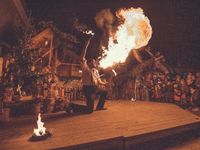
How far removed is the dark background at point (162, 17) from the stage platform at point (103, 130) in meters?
7.02

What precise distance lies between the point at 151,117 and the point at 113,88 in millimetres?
5659

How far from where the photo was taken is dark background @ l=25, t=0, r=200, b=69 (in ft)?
51.1

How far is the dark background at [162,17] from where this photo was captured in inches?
613

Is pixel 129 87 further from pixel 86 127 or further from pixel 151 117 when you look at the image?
pixel 86 127

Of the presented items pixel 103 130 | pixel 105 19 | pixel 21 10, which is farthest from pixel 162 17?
pixel 103 130

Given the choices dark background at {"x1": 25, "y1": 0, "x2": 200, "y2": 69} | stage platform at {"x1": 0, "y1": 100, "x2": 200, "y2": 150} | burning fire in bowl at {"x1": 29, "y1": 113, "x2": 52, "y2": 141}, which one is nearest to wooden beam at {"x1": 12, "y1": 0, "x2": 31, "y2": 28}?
dark background at {"x1": 25, "y1": 0, "x2": 200, "y2": 69}

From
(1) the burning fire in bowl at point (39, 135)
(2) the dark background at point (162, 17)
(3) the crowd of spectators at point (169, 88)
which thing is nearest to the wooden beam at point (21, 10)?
(2) the dark background at point (162, 17)

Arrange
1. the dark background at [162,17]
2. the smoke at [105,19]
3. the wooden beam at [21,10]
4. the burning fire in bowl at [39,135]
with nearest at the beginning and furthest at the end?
the burning fire in bowl at [39,135]
the wooden beam at [21,10]
the dark background at [162,17]
the smoke at [105,19]

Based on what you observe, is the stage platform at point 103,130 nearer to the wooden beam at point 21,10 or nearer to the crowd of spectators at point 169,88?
the crowd of spectators at point 169,88

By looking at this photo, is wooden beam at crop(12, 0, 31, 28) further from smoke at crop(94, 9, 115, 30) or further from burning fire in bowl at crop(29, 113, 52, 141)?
Answer: smoke at crop(94, 9, 115, 30)

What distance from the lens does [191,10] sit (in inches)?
657

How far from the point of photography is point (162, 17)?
59.0ft

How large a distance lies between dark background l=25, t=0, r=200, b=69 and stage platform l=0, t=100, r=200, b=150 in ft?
23.0

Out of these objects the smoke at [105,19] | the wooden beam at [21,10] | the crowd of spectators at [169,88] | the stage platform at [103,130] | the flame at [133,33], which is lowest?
the stage platform at [103,130]
